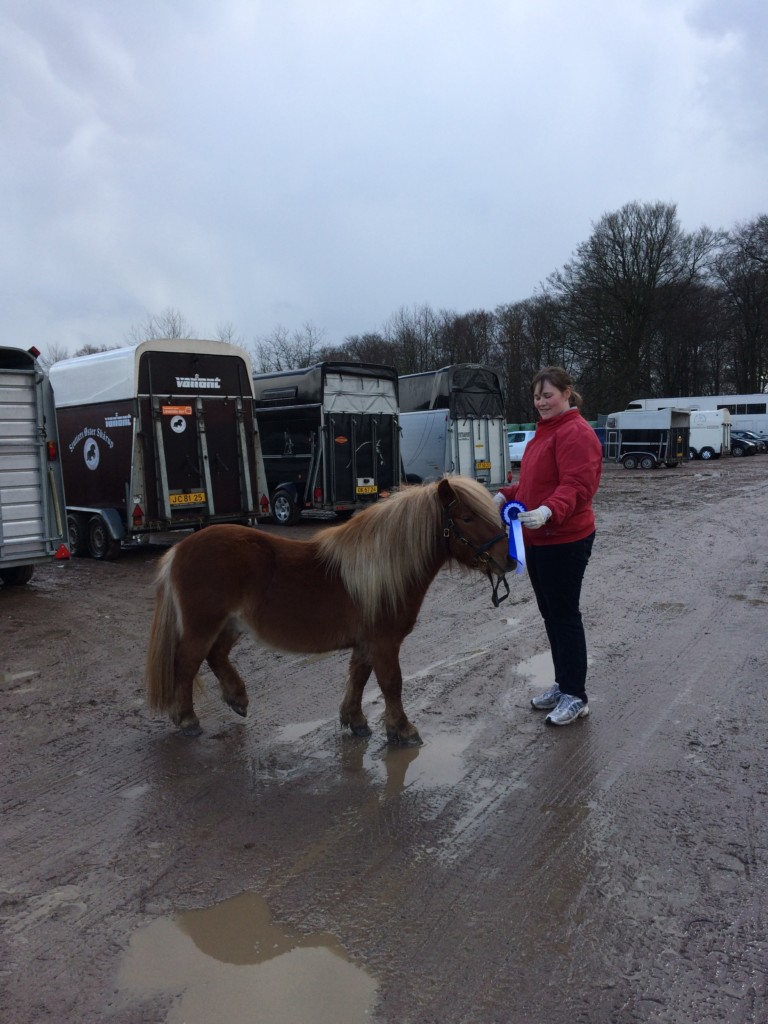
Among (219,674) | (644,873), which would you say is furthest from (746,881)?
(219,674)

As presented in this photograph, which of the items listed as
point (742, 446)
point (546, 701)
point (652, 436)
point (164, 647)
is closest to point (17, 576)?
point (164, 647)

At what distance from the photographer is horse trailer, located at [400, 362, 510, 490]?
17969 mm

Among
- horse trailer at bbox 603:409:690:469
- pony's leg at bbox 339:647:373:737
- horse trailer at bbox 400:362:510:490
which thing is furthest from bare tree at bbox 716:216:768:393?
pony's leg at bbox 339:647:373:737

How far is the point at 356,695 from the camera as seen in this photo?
419 cm

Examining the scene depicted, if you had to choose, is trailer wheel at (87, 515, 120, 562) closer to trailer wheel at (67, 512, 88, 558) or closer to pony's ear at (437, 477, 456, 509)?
trailer wheel at (67, 512, 88, 558)

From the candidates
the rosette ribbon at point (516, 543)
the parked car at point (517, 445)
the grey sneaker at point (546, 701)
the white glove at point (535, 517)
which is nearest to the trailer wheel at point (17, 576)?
the grey sneaker at point (546, 701)

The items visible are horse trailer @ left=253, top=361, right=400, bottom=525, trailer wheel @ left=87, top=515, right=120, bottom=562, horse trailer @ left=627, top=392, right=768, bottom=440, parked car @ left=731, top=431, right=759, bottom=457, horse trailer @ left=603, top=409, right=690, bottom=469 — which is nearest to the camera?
trailer wheel @ left=87, top=515, right=120, bottom=562

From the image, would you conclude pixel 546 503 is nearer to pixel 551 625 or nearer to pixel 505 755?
pixel 551 625

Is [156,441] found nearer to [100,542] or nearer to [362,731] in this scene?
[100,542]

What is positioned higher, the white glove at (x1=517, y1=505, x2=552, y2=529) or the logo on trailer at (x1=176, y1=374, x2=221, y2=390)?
the logo on trailer at (x1=176, y1=374, x2=221, y2=390)

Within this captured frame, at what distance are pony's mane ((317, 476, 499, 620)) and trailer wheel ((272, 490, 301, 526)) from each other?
11.5m

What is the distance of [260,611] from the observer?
399cm

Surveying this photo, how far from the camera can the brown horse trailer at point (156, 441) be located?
404 inches

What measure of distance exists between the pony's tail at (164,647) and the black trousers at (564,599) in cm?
212
